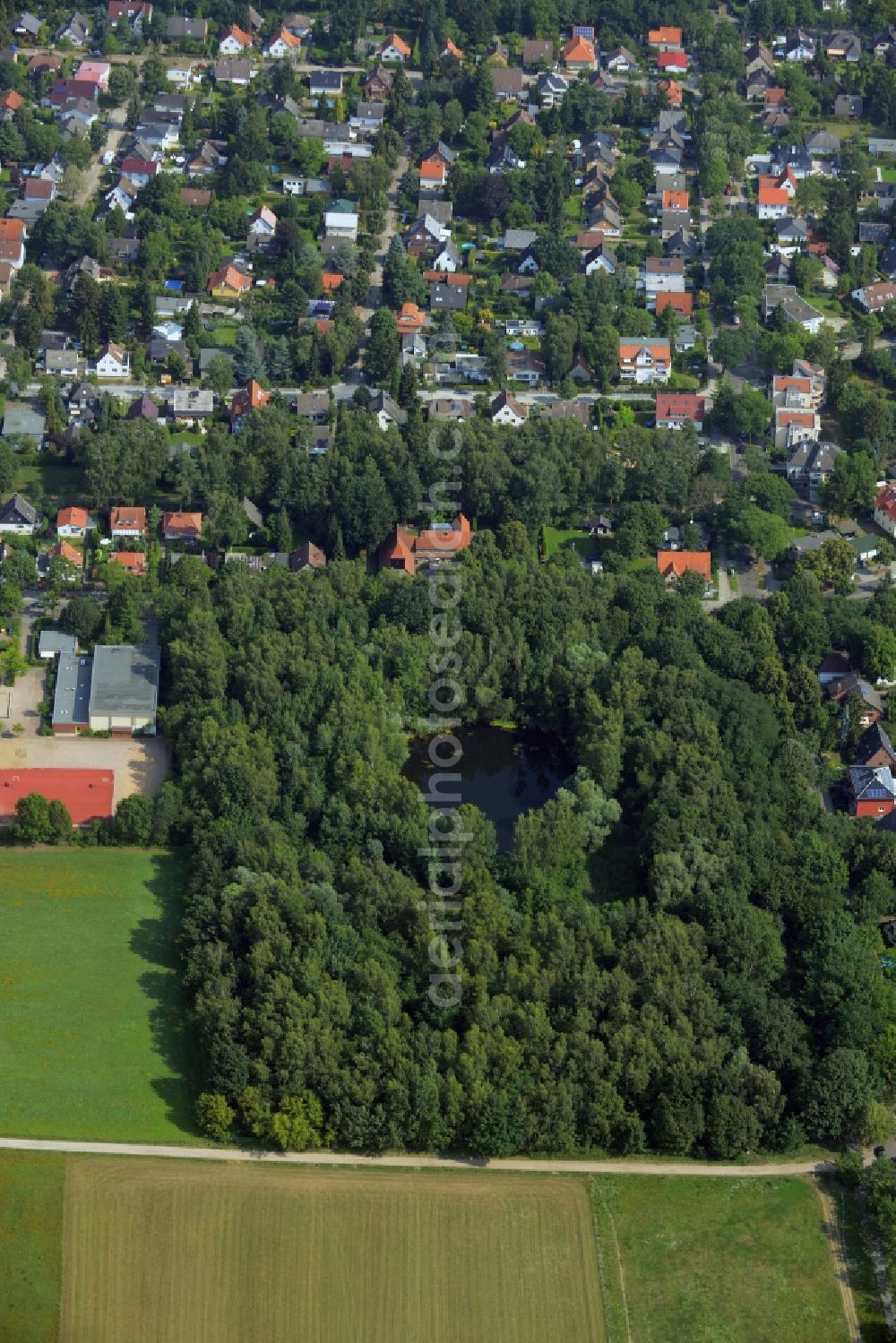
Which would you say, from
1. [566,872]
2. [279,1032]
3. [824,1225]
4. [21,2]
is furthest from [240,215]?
[824,1225]

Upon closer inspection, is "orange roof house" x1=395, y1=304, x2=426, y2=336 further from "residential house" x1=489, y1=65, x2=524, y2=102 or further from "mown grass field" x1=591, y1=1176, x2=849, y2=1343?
"mown grass field" x1=591, y1=1176, x2=849, y2=1343

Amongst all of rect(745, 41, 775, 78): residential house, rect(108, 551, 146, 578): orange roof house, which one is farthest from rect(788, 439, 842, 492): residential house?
rect(745, 41, 775, 78): residential house

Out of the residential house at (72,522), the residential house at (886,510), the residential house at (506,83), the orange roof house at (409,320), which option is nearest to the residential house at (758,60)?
the residential house at (506,83)

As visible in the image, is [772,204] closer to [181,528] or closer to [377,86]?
[377,86]

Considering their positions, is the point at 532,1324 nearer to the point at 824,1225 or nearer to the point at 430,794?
the point at 824,1225

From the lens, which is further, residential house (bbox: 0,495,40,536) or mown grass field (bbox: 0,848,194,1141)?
residential house (bbox: 0,495,40,536)

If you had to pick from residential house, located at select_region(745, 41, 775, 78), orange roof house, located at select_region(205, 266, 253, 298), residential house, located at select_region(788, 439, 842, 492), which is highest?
residential house, located at select_region(745, 41, 775, 78)
